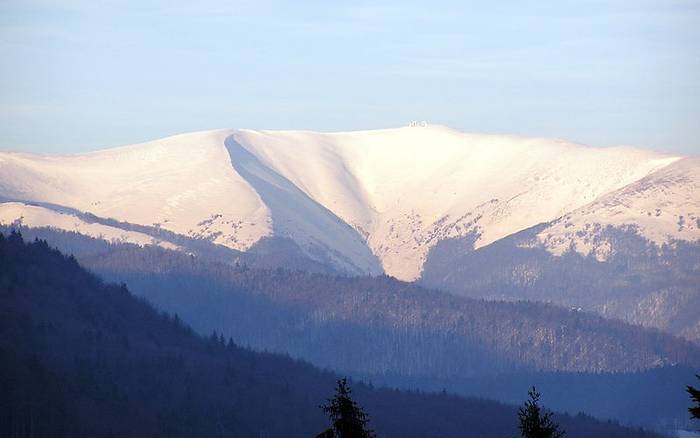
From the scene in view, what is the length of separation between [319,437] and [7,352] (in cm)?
12751

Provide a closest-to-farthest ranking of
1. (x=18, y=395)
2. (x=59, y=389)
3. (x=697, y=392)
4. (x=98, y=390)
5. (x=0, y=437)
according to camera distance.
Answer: (x=697, y=392) → (x=0, y=437) → (x=18, y=395) → (x=59, y=389) → (x=98, y=390)

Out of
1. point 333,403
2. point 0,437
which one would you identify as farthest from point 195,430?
point 333,403

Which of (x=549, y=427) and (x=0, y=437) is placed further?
(x=0, y=437)

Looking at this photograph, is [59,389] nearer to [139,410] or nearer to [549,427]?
[139,410]

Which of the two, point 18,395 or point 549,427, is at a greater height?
point 18,395

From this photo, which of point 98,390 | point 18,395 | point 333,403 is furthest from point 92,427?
point 333,403

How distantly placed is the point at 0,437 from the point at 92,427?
51.5 feet

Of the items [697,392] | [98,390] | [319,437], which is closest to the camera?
[697,392]

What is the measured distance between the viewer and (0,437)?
162750mm

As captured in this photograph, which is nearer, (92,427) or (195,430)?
(92,427)

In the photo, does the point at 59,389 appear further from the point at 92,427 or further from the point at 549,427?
the point at 549,427

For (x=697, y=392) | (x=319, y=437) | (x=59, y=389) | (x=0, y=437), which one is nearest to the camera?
(x=697, y=392)

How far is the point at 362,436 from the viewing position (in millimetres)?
68750

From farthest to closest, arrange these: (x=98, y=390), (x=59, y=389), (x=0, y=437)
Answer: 1. (x=98, y=390)
2. (x=59, y=389)
3. (x=0, y=437)
